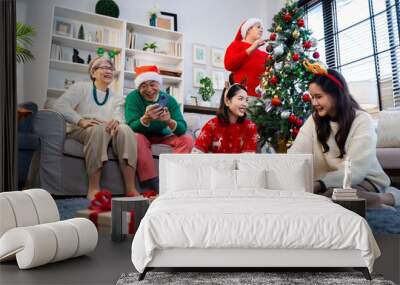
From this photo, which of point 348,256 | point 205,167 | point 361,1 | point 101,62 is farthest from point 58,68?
point 348,256

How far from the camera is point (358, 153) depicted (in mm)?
3164

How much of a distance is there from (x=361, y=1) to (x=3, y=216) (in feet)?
16.7

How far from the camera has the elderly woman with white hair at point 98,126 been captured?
3816 millimetres

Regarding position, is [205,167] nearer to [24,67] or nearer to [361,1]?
[24,67]

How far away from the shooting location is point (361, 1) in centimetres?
537

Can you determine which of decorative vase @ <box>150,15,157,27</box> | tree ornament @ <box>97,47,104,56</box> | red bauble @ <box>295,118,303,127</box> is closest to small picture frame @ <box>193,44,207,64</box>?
decorative vase @ <box>150,15,157,27</box>

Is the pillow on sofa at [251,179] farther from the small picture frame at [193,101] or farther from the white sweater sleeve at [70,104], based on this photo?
the small picture frame at [193,101]

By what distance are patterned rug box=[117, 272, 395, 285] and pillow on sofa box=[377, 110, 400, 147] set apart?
9.05 feet

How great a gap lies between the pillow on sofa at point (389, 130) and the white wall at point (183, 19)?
107 inches

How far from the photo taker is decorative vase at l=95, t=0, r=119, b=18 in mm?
5348

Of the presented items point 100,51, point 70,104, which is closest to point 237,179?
point 70,104

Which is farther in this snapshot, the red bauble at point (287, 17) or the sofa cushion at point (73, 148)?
the red bauble at point (287, 17)

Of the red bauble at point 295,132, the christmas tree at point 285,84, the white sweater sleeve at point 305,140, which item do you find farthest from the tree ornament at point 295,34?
the white sweater sleeve at point 305,140

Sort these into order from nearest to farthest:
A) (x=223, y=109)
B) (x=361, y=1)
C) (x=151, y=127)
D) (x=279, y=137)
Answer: (x=223, y=109), (x=279, y=137), (x=151, y=127), (x=361, y=1)
